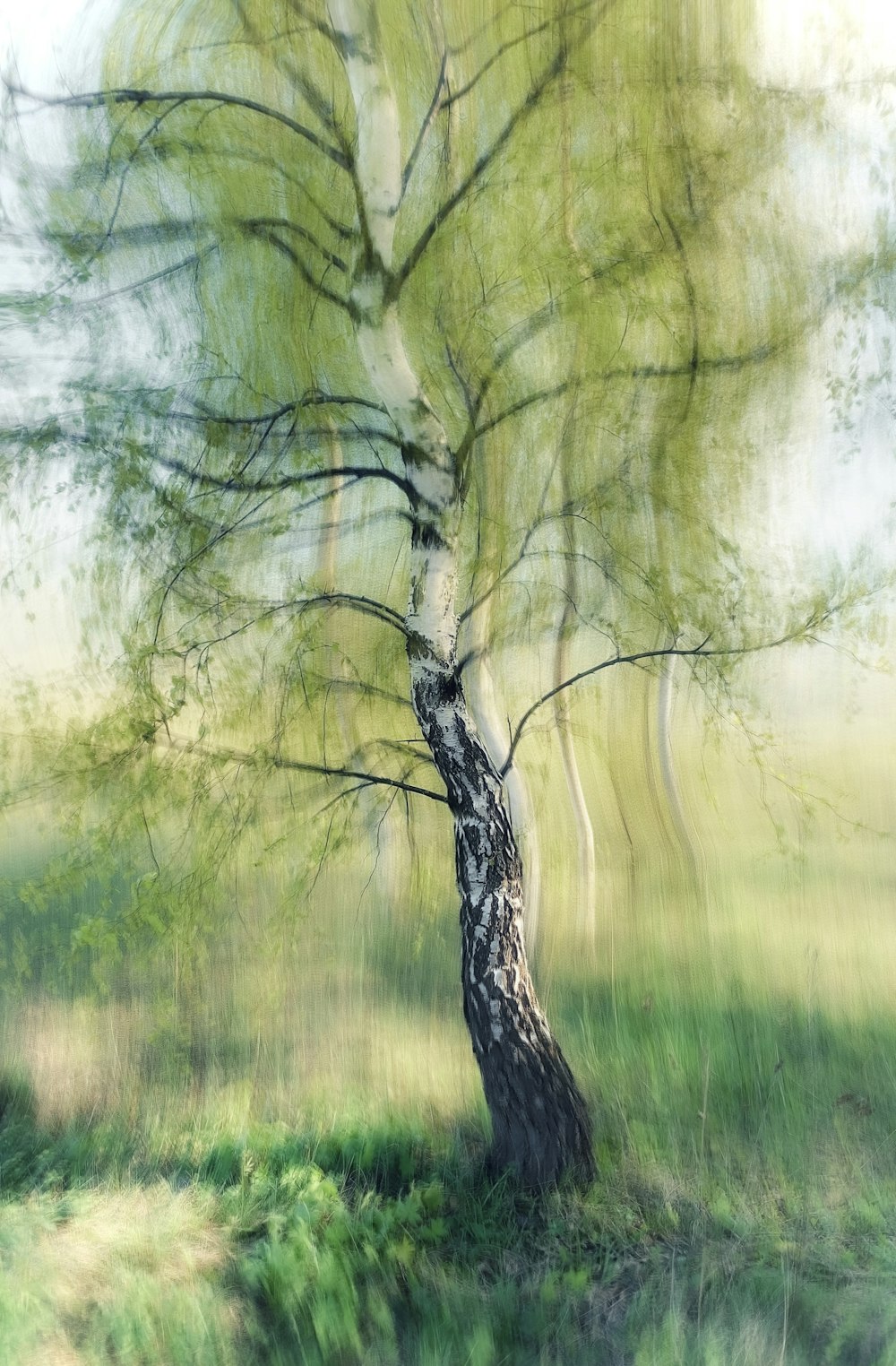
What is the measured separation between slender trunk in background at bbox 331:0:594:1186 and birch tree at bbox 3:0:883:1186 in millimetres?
11

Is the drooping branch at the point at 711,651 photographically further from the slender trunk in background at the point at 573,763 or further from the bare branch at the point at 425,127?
the bare branch at the point at 425,127

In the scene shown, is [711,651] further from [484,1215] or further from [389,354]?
[484,1215]

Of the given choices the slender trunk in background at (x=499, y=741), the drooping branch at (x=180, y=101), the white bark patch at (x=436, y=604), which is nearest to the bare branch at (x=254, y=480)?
the white bark patch at (x=436, y=604)

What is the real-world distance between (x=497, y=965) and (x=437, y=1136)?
0.58m

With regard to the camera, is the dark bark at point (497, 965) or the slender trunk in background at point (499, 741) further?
the slender trunk in background at point (499, 741)

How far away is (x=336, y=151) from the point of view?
2.91 metres

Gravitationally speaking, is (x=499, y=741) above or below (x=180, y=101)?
below

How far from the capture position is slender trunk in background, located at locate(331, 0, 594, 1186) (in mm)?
2828

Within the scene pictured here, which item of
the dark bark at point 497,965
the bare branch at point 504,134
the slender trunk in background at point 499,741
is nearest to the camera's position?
the dark bark at point 497,965

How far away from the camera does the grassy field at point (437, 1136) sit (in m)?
2.57

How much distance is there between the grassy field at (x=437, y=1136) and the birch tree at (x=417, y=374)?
0.24 m

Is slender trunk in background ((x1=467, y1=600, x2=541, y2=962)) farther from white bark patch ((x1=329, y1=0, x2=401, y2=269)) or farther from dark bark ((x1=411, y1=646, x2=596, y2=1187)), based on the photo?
white bark patch ((x1=329, y1=0, x2=401, y2=269))

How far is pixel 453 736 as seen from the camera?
2822mm

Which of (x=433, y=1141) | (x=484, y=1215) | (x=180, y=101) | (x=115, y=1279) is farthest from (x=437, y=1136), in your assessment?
(x=180, y=101)
